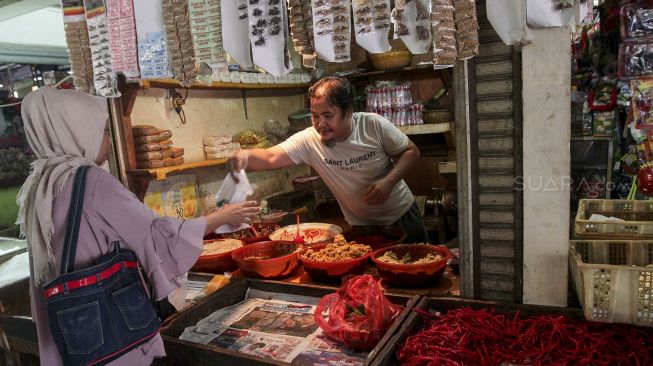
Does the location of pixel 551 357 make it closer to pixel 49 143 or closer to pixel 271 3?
pixel 271 3

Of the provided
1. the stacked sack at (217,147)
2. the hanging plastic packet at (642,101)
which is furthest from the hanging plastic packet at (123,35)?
the hanging plastic packet at (642,101)

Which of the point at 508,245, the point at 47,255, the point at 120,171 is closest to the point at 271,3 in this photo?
the point at 47,255

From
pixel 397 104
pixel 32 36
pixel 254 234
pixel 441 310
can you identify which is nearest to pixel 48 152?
pixel 441 310

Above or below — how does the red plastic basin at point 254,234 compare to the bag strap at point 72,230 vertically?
below

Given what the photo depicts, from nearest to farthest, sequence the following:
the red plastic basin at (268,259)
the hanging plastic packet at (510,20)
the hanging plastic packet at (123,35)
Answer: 1. the hanging plastic packet at (510,20)
2. the hanging plastic packet at (123,35)
3. the red plastic basin at (268,259)

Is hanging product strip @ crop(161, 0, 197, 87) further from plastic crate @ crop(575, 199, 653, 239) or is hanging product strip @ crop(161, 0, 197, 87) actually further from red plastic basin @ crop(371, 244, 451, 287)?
plastic crate @ crop(575, 199, 653, 239)

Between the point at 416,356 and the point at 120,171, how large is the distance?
2.71m

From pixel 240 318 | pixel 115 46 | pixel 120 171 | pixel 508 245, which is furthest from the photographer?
pixel 120 171

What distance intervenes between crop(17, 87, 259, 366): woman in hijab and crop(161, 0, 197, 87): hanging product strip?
494 millimetres

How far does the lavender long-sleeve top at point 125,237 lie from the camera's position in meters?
A: 1.50

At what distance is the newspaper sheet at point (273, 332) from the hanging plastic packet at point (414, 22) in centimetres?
118

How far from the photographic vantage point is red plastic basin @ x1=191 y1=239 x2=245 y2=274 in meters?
2.54

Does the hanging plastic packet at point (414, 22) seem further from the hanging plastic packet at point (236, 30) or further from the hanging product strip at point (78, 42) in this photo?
the hanging product strip at point (78, 42)

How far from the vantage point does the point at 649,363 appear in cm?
135
